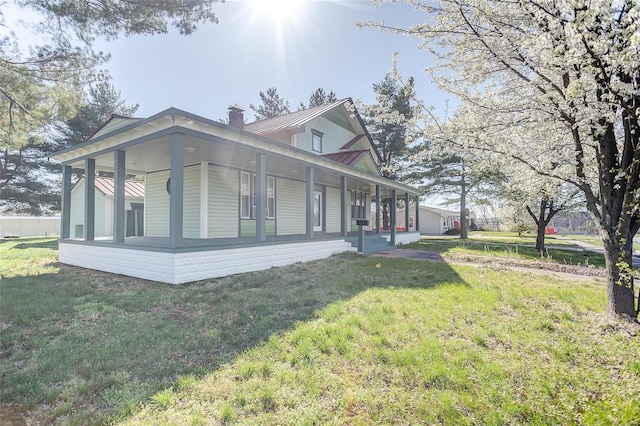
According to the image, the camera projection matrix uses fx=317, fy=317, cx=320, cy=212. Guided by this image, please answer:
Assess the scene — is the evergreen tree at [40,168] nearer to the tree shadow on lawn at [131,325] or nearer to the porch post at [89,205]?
the porch post at [89,205]

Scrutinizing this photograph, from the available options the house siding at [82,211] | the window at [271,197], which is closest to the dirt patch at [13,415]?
the window at [271,197]

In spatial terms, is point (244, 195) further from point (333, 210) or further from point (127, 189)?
point (127, 189)

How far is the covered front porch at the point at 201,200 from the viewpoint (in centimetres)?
659

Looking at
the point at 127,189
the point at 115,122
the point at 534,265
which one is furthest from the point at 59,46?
the point at 534,265

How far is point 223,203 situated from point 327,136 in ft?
23.6

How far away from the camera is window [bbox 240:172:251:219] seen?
10.9 metres

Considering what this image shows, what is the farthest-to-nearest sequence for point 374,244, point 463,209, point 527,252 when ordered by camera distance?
point 463,209, point 527,252, point 374,244

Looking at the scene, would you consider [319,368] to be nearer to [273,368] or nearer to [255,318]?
[273,368]

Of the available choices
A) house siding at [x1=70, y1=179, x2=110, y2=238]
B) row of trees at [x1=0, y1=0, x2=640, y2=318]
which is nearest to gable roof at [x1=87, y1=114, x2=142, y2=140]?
house siding at [x1=70, y1=179, x2=110, y2=238]

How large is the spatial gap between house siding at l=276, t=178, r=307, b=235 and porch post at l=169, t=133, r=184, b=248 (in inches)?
237

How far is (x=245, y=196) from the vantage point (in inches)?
435

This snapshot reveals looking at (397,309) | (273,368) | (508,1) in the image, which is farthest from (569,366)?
(508,1)

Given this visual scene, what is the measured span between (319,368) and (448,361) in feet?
4.51

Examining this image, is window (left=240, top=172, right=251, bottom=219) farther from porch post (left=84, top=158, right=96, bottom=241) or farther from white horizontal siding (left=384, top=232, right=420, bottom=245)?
white horizontal siding (left=384, top=232, right=420, bottom=245)
